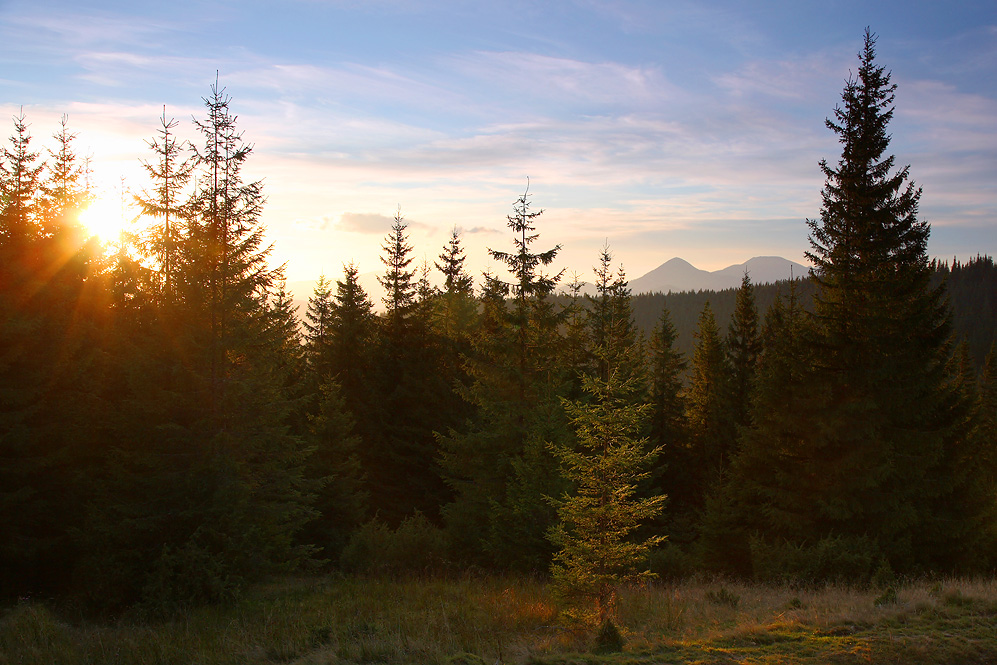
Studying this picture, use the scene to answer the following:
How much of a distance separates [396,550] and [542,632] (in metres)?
9.80

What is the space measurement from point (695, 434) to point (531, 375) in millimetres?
22452

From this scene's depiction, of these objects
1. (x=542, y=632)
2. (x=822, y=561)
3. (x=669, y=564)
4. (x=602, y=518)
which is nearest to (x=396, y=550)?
(x=669, y=564)

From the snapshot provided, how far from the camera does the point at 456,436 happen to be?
2161 cm

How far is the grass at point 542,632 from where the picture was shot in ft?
24.5

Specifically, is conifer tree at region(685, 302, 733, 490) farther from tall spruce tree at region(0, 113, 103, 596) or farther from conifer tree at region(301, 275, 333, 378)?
tall spruce tree at region(0, 113, 103, 596)

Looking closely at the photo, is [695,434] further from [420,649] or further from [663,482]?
[420,649]

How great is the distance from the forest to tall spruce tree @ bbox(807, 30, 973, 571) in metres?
0.07

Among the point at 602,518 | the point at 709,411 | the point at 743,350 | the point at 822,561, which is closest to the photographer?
the point at 602,518

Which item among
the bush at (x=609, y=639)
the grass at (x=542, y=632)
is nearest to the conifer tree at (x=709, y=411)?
the grass at (x=542, y=632)

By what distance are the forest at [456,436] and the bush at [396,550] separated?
0.09 metres

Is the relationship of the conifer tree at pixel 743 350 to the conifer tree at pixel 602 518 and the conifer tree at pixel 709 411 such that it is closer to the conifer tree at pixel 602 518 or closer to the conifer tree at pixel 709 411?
the conifer tree at pixel 709 411

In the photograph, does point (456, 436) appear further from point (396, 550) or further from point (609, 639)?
point (609, 639)

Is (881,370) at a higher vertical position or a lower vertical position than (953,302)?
lower

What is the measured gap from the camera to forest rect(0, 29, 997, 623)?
13500mm
